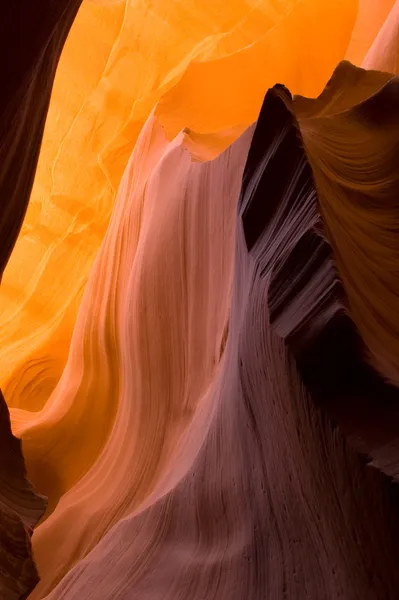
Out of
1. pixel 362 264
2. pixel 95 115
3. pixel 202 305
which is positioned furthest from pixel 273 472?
pixel 95 115

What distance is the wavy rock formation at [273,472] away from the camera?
0.73 m

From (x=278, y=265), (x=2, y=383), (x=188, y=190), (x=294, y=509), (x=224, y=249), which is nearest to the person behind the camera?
(x=294, y=509)

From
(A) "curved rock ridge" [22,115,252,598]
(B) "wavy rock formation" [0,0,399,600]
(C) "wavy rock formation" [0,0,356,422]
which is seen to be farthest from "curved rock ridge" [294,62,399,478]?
(C) "wavy rock formation" [0,0,356,422]

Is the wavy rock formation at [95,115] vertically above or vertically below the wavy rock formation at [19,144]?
above

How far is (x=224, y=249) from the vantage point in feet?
5.62

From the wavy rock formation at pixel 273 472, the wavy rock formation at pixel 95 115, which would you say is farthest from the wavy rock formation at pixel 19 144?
the wavy rock formation at pixel 95 115

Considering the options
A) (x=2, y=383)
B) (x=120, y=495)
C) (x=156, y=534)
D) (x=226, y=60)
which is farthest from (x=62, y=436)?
(x=226, y=60)

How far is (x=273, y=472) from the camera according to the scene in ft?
2.96

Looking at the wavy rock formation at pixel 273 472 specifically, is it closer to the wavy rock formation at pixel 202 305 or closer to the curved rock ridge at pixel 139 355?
the wavy rock formation at pixel 202 305

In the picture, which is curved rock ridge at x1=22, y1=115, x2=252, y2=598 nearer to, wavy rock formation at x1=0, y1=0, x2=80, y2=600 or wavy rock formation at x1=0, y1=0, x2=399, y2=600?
wavy rock formation at x1=0, y1=0, x2=399, y2=600

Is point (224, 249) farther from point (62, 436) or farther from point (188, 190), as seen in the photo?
point (62, 436)

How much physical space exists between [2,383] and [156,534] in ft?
5.91

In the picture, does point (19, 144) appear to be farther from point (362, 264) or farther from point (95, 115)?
point (95, 115)

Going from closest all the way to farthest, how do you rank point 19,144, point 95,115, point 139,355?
1. point 19,144
2. point 139,355
3. point 95,115
